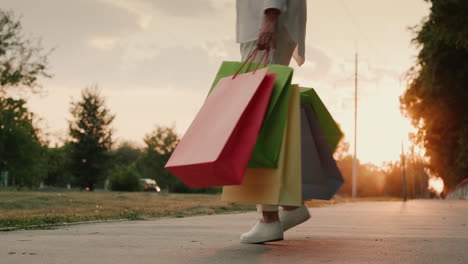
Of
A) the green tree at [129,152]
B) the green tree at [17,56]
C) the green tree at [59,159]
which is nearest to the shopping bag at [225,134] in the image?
the green tree at [17,56]

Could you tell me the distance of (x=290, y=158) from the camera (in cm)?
332

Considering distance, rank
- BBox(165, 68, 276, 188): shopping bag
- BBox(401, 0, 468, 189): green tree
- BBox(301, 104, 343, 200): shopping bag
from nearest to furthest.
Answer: BBox(165, 68, 276, 188): shopping bag → BBox(301, 104, 343, 200): shopping bag → BBox(401, 0, 468, 189): green tree

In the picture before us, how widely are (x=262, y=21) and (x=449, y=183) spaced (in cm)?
2777

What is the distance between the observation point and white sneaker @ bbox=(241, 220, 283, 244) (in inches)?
146

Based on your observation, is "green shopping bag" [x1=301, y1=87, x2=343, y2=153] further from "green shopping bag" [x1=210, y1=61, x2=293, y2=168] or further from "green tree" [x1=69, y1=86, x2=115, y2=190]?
"green tree" [x1=69, y1=86, x2=115, y2=190]

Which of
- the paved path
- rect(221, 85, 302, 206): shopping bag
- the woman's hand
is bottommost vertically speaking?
the paved path

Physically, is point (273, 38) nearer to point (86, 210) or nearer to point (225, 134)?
point (225, 134)

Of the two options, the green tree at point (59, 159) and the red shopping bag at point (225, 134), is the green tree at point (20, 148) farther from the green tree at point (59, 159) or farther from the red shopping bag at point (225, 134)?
the red shopping bag at point (225, 134)

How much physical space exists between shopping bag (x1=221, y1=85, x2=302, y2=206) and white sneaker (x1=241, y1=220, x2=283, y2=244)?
33 cm

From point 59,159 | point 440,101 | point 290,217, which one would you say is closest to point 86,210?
point 290,217

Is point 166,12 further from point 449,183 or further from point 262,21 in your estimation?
point 449,183

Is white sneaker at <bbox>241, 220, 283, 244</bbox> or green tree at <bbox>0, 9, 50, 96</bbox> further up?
green tree at <bbox>0, 9, 50, 96</bbox>

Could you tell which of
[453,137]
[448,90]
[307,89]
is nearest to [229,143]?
[307,89]

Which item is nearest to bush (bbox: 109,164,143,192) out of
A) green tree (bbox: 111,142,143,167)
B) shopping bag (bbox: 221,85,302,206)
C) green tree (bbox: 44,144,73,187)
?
green tree (bbox: 44,144,73,187)
